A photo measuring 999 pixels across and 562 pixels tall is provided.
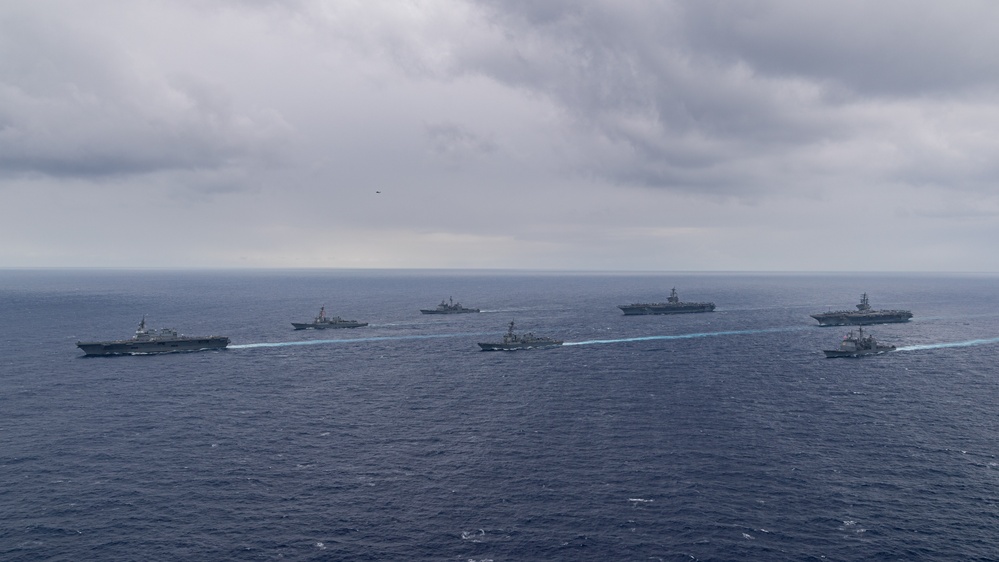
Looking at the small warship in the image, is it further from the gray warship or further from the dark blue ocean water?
the gray warship

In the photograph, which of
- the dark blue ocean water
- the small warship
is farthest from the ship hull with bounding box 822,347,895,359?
the dark blue ocean water

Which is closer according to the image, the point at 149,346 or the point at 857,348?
the point at 857,348

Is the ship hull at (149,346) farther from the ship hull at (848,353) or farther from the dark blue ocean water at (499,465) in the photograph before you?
the ship hull at (848,353)

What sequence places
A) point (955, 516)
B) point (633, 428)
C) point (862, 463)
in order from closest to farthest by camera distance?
1. point (955, 516)
2. point (862, 463)
3. point (633, 428)

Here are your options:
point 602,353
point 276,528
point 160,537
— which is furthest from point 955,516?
point 602,353

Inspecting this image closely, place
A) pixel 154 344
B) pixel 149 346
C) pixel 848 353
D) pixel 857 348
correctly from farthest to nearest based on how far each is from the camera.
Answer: pixel 154 344, pixel 149 346, pixel 857 348, pixel 848 353

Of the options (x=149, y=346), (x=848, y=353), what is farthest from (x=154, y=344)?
(x=848, y=353)

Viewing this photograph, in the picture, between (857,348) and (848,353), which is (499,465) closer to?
(848,353)

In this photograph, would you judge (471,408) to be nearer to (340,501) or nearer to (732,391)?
(340,501)
